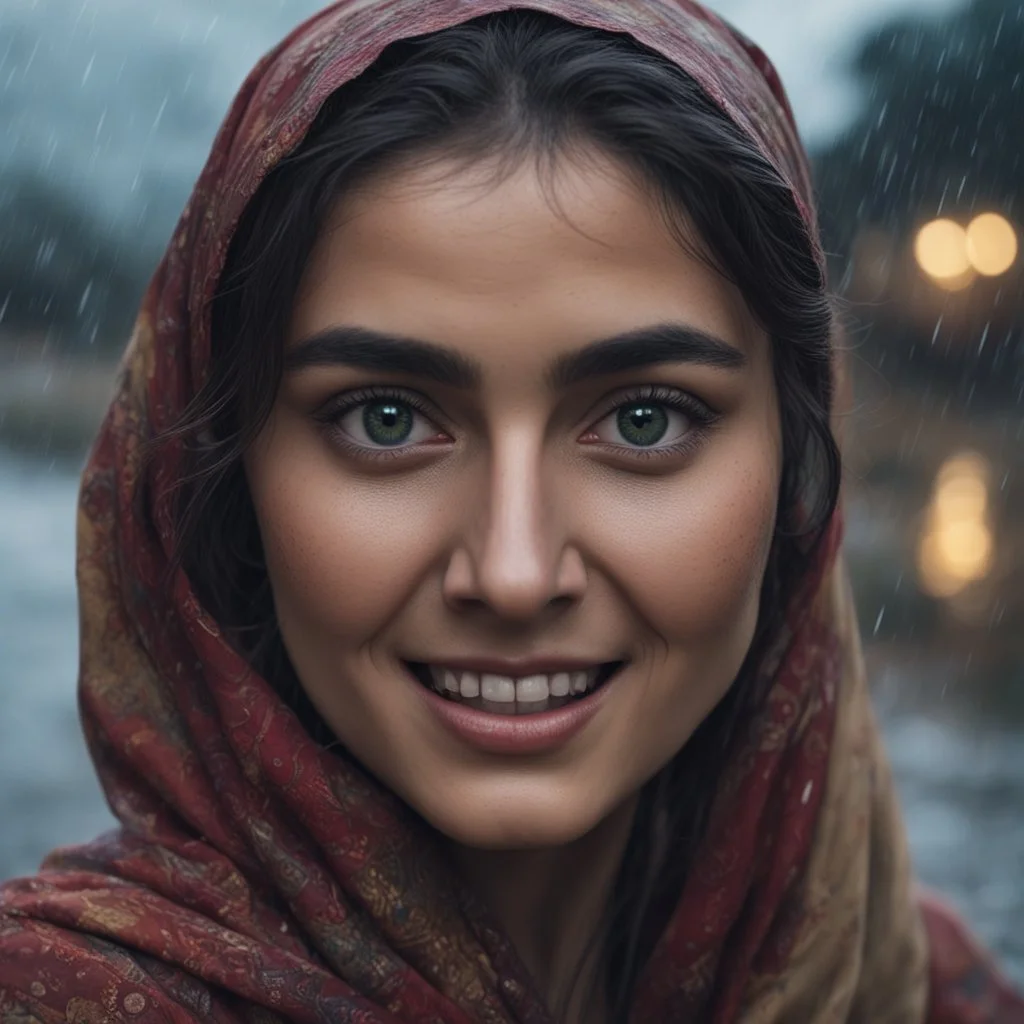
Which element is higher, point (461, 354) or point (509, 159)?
point (509, 159)

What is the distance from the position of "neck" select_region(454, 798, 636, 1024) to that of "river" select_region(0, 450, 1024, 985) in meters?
3.05

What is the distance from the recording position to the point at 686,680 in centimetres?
141

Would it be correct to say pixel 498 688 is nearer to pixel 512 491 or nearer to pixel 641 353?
pixel 512 491

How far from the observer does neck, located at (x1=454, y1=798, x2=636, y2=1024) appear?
64.0 inches

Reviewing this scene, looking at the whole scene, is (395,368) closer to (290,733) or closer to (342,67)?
(342,67)

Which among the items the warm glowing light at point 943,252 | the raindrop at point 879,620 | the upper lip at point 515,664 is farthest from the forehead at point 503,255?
the warm glowing light at point 943,252

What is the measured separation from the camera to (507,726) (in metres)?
1.34

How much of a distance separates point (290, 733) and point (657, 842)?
1.46ft

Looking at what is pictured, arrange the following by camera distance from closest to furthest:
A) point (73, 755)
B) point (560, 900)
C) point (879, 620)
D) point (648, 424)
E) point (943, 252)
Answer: point (648, 424) < point (560, 900) < point (73, 755) < point (879, 620) < point (943, 252)

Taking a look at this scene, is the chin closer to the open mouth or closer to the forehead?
the open mouth

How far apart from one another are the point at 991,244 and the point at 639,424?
7.13 m

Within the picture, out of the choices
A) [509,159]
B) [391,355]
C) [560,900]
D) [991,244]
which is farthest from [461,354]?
[991,244]

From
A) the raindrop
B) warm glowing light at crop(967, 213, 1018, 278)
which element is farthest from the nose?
warm glowing light at crop(967, 213, 1018, 278)

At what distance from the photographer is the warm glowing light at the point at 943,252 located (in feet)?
27.0
